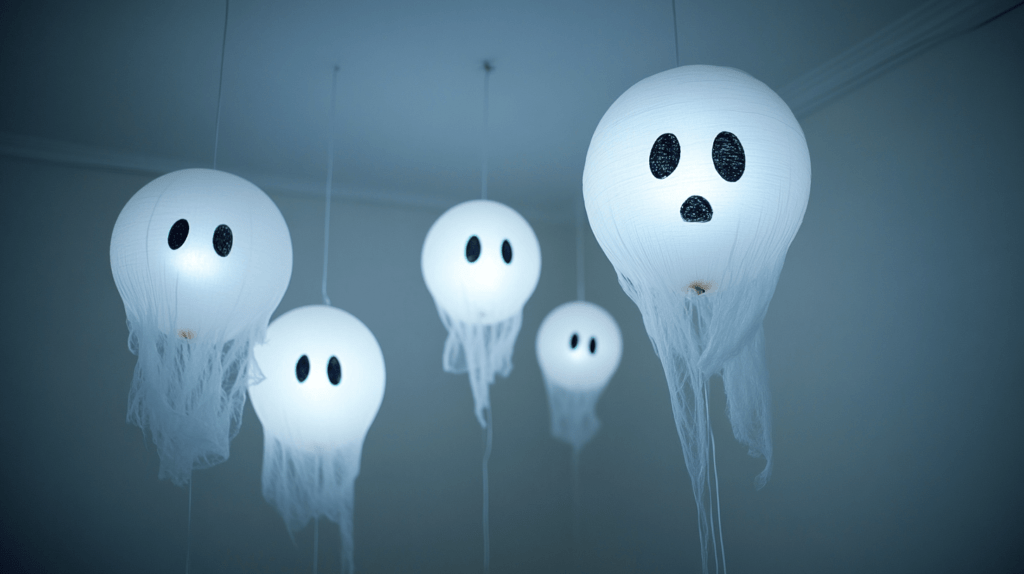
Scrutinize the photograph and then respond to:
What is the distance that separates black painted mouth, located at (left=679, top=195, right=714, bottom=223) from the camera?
1273 mm

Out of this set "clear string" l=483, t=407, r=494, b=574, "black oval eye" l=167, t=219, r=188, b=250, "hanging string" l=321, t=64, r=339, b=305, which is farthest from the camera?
"clear string" l=483, t=407, r=494, b=574

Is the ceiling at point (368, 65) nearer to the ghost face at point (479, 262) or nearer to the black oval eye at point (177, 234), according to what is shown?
the ghost face at point (479, 262)

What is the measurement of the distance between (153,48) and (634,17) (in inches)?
77.1

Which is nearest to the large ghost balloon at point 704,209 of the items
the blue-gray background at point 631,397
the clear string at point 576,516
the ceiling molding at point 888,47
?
the blue-gray background at point 631,397

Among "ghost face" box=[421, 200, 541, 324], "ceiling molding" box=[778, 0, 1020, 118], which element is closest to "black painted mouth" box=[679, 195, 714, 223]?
"ghost face" box=[421, 200, 541, 324]

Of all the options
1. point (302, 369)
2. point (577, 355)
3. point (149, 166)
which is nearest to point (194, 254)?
point (302, 369)

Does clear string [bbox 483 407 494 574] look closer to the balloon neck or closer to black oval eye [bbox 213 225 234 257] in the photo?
black oval eye [bbox 213 225 234 257]

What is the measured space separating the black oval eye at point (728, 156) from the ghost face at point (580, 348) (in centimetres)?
211

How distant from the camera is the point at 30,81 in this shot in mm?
2715

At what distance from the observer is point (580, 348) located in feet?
10.8

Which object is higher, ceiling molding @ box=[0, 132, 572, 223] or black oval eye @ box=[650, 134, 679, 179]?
ceiling molding @ box=[0, 132, 572, 223]

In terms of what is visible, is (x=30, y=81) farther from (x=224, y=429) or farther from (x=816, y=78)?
(x=816, y=78)

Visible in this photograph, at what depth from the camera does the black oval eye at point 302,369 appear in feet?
6.53

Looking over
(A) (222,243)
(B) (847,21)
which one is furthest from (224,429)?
(B) (847,21)
